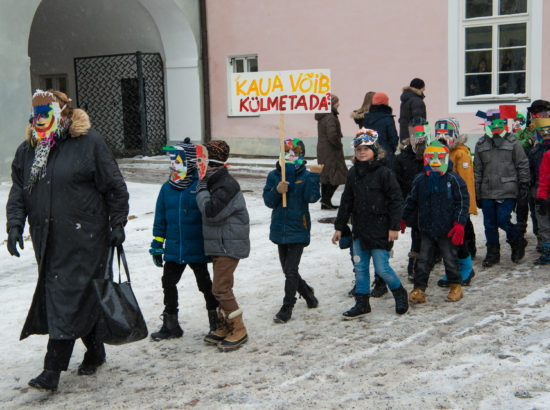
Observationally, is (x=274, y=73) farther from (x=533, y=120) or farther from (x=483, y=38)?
(x=483, y=38)

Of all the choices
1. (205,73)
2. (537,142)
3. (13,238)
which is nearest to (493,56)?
(205,73)

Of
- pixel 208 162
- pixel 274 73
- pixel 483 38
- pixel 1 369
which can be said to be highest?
pixel 483 38

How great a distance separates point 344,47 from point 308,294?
1117cm

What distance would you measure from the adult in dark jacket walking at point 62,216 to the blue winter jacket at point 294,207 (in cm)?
153

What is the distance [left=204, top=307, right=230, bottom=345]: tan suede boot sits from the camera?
5545 millimetres

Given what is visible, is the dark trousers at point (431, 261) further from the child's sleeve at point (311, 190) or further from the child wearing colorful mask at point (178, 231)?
the child wearing colorful mask at point (178, 231)

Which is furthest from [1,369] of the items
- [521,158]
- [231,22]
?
[231,22]

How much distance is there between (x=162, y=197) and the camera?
18.4ft

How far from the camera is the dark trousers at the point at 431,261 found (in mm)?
6453

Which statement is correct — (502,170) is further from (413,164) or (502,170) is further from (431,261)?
(431,261)

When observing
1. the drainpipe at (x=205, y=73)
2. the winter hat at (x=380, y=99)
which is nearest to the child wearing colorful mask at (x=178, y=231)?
the winter hat at (x=380, y=99)

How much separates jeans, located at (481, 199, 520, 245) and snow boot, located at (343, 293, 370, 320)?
2.17m

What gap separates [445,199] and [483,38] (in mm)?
9634

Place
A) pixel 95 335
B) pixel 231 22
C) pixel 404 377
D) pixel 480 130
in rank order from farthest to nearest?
pixel 231 22 → pixel 480 130 → pixel 95 335 → pixel 404 377
